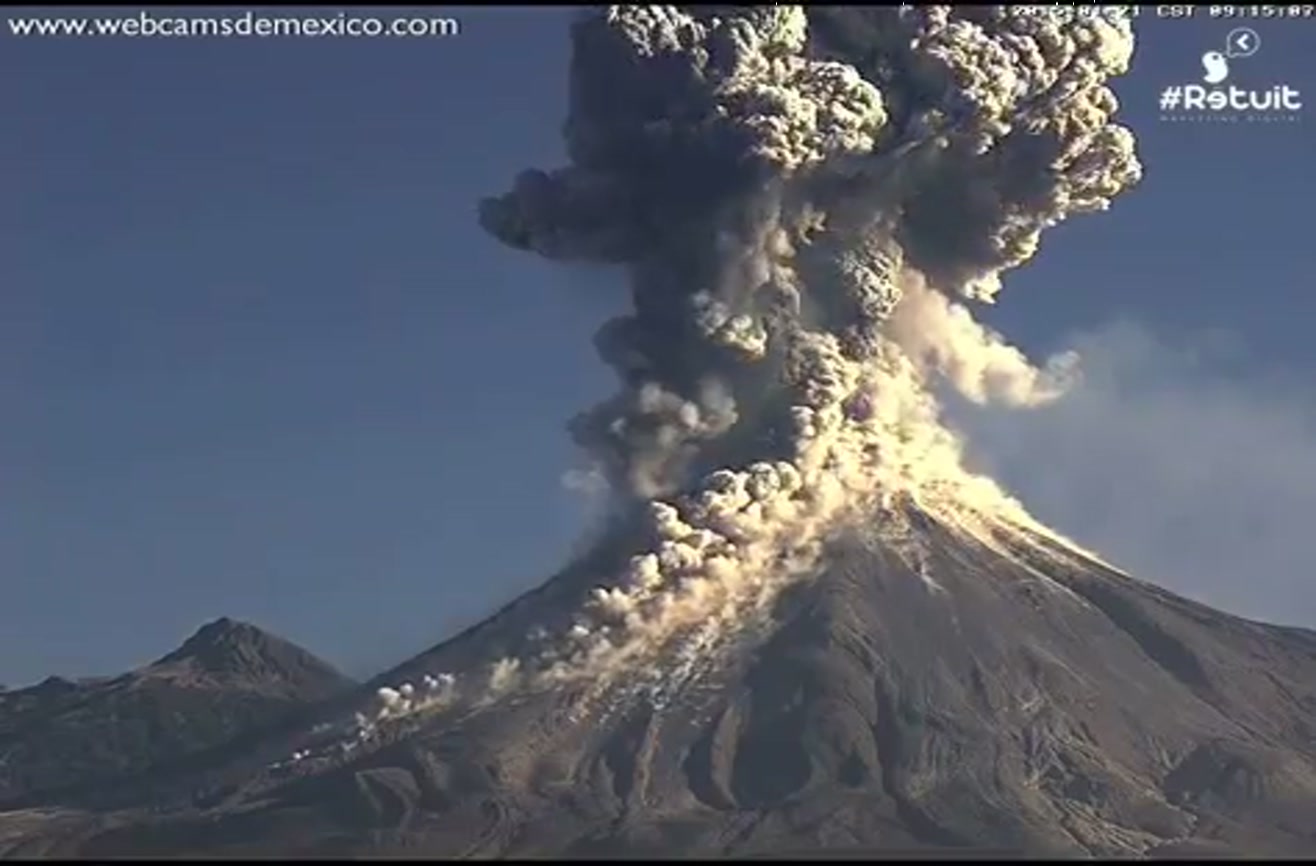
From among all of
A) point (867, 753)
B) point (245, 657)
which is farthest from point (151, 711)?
point (867, 753)

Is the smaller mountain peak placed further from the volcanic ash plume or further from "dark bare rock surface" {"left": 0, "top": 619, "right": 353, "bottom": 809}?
the volcanic ash plume

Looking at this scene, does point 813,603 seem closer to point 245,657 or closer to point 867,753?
Result: point 867,753

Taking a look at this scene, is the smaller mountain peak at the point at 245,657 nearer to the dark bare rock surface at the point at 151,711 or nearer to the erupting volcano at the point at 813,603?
the dark bare rock surface at the point at 151,711

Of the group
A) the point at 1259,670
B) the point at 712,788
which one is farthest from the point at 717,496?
the point at 1259,670

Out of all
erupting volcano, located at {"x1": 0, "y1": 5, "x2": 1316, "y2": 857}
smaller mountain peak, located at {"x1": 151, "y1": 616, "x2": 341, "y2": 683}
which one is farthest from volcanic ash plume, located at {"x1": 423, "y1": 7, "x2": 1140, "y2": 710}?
smaller mountain peak, located at {"x1": 151, "y1": 616, "x2": 341, "y2": 683}

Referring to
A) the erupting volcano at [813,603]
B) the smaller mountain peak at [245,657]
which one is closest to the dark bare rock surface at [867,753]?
the erupting volcano at [813,603]

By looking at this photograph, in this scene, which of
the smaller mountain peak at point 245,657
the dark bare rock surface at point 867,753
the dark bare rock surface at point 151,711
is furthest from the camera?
the smaller mountain peak at point 245,657
